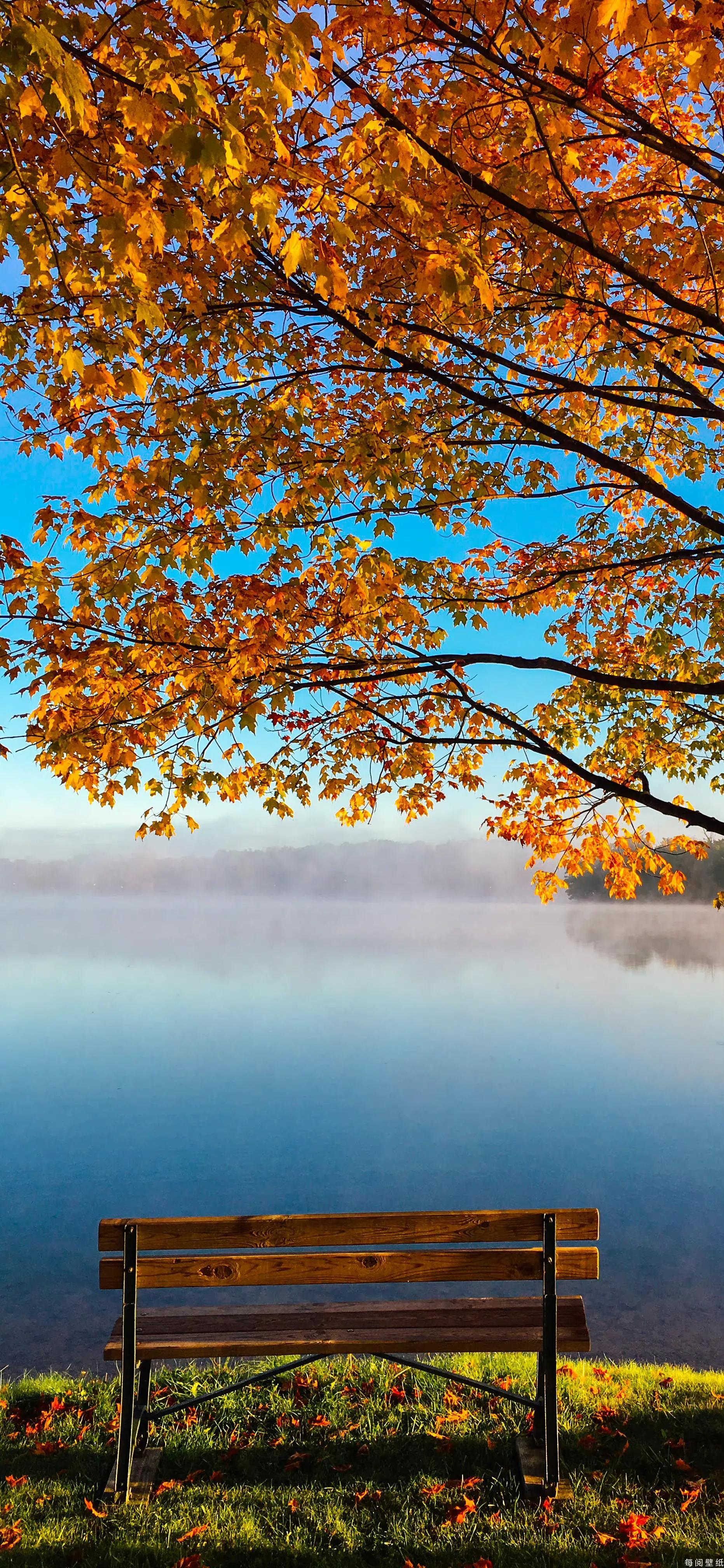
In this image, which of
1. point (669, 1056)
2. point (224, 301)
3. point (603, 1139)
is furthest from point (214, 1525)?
point (669, 1056)

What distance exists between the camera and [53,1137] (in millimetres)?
17812

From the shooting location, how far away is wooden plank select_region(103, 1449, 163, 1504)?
4.29 m

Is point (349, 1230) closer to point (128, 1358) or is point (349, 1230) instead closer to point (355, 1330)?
point (355, 1330)

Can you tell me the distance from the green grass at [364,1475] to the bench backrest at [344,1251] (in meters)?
1.00

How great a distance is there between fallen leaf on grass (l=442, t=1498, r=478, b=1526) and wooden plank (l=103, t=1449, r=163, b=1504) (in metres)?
1.49

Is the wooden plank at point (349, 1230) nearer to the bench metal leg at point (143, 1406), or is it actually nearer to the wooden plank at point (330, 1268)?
the wooden plank at point (330, 1268)

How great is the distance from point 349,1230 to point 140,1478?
1.72 metres

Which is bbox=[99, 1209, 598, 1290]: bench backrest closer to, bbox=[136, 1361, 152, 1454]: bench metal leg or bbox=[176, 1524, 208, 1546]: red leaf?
bbox=[136, 1361, 152, 1454]: bench metal leg

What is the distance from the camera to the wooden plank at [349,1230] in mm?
4371

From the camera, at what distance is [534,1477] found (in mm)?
4359

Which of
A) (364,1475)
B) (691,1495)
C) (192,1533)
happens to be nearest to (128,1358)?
(192,1533)

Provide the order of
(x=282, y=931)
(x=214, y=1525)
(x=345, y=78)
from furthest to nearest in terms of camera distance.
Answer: (x=282, y=931) < (x=345, y=78) < (x=214, y=1525)

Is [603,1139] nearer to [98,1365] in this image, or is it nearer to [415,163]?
[98,1365]

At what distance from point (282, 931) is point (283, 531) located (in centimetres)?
9550
